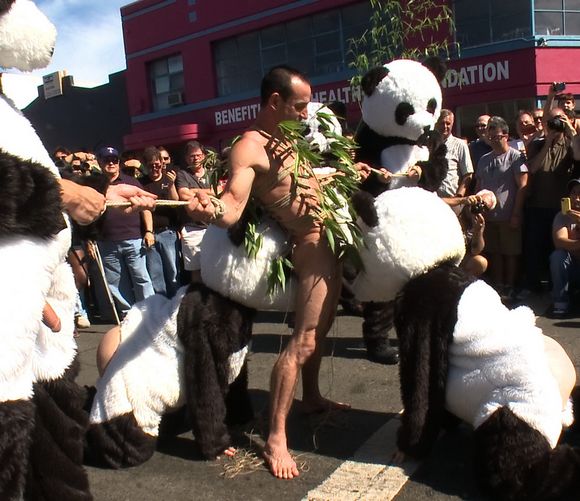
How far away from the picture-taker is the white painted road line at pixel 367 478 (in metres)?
2.88

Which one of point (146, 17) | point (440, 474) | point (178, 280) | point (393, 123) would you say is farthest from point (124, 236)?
point (146, 17)

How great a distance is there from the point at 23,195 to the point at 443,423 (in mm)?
2438

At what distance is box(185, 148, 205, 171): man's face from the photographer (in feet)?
23.6

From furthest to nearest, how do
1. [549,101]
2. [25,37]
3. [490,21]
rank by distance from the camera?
[490,21] < [549,101] < [25,37]

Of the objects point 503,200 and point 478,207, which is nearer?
point 478,207

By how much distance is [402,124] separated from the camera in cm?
412

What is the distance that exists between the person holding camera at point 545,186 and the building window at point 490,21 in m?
8.58

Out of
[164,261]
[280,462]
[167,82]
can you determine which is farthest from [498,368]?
[167,82]

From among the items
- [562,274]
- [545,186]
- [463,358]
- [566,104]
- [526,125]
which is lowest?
[562,274]

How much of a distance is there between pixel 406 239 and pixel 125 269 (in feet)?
15.1

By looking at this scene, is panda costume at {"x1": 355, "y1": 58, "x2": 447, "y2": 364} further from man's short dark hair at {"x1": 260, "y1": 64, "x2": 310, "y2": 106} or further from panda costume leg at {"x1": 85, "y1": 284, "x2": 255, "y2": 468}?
panda costume leg at {"x1": 85, "y1": 284, "x2": 255, "y2": 468}

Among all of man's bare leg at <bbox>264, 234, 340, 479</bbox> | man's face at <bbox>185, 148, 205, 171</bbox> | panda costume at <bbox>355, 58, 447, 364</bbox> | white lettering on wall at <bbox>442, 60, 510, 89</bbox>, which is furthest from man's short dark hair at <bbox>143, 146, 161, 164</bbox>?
white lettering on wall at <bbox>442, 60, 510, 89</bbox>

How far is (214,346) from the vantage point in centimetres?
319

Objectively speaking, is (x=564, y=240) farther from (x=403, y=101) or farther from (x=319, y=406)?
(x=319, y=406)
